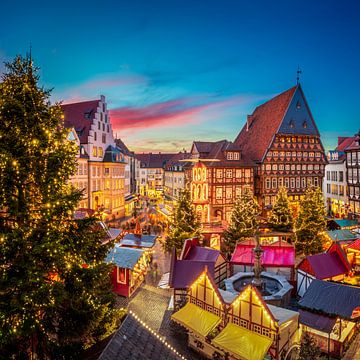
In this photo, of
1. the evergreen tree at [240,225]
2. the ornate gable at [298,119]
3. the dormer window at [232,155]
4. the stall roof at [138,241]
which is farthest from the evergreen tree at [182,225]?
the ornate gable at [298,119]

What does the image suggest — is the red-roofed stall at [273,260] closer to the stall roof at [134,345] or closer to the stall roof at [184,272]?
the stall roof at [184,272]

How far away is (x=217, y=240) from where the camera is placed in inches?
1009

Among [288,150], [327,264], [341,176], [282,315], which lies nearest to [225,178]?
[288,150]

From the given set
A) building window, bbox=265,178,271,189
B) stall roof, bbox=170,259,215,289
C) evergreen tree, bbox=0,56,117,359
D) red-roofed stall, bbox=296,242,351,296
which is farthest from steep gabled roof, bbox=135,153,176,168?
evergreen tree, bbox=0,56,117,359

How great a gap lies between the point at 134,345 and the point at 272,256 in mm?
14296

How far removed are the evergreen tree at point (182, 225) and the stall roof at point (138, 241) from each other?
1.28m

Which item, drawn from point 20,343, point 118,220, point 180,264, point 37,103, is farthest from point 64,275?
point 118,220

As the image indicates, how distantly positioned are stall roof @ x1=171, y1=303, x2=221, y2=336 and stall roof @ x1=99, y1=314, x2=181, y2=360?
514 cm

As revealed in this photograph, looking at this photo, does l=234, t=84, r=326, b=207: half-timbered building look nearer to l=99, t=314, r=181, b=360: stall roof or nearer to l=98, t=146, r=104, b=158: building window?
l=98, t=146, r=104, b=158: building window

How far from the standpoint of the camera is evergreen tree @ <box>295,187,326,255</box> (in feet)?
80.5

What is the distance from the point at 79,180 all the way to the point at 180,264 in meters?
19.7

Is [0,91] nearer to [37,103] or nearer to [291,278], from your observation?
[37,103]

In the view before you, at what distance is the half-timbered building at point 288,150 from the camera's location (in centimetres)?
3725

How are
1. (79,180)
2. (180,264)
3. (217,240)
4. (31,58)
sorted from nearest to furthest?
(31,58) → (180,264) → (217,240) → (79,180)
